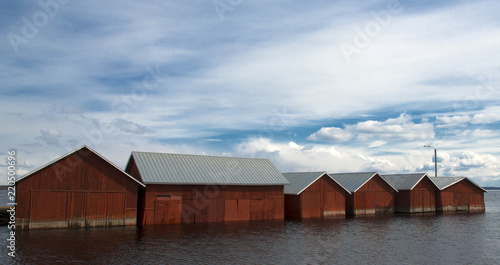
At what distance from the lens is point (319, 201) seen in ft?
195

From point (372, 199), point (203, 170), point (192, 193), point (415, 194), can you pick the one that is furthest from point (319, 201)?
point (415, 194)

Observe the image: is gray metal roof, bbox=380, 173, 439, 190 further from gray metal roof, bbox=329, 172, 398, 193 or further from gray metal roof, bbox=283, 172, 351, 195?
gray metal roof, bbox=283, 172, 351, 195

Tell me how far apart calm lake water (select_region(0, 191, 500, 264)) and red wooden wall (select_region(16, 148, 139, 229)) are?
1.64 meters

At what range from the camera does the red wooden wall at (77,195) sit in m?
38.1

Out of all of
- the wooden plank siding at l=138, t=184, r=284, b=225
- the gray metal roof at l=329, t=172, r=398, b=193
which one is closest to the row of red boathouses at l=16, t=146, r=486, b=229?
the wooden plank siding at l=138, t=184, r=284, b=225

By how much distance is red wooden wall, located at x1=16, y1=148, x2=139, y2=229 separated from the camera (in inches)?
1501

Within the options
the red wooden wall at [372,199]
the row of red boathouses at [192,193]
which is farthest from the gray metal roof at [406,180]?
the red wooden wall at [372,199]

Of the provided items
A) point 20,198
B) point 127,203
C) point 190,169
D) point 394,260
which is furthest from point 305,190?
point 20,198

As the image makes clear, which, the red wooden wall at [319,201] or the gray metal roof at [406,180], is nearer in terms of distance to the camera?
the red wooden wall at [319,201]

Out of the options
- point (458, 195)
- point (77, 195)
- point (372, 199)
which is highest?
point (77, 195)

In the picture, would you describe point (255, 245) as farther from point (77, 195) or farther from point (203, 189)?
point (77, 195)

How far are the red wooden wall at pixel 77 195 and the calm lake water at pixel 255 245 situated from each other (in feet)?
5.37

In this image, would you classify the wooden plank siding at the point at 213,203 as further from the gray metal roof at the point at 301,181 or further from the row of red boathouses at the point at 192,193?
the gray metal roof at the point at 301,181

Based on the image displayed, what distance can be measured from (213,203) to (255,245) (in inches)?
664
